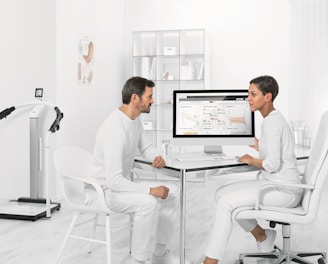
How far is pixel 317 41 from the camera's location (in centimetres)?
682

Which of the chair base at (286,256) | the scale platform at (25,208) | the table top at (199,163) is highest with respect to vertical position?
the table top at (199,163)

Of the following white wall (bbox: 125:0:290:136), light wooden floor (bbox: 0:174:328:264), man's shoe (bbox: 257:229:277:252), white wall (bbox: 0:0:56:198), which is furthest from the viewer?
white wall (bbox: 125:0:290:136)

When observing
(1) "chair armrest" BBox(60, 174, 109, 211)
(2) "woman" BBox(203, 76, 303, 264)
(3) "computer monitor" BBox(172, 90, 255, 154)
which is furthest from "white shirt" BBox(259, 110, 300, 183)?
(1) "chair armrest" BBox(60, 174, 109, 211)

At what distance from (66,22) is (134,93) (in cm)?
274

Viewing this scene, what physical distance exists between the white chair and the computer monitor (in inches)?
30.4

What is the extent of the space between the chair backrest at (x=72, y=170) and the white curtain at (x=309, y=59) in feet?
13.9

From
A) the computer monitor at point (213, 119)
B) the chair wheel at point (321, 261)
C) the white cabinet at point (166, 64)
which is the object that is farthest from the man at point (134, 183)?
the white cabinet at point (166, 64)

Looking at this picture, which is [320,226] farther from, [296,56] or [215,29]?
[215,29]

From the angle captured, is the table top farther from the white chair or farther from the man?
the white chair

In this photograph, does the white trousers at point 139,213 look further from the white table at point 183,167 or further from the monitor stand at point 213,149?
the monitor stand at point 213,149

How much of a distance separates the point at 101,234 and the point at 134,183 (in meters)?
1.29

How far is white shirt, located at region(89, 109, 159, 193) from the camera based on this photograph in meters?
3.03

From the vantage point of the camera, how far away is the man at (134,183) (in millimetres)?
3017

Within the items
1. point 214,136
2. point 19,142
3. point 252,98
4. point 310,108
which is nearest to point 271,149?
point 252,98
